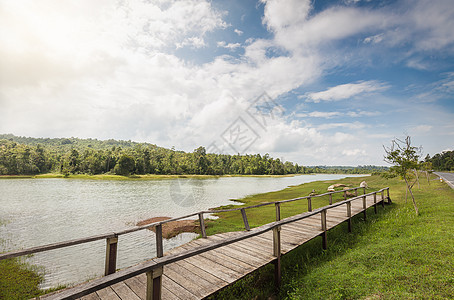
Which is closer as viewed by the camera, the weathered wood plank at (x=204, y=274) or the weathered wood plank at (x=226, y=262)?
the weathered wood plank at (x=204, y=274)

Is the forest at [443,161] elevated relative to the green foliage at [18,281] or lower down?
elevated

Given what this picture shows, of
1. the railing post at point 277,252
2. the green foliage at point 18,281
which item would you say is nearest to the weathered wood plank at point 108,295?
the railing post at point 277,252

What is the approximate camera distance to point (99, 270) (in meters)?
9.83

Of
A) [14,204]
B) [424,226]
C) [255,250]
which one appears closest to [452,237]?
[424,226]

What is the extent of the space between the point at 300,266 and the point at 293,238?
0.90 metres

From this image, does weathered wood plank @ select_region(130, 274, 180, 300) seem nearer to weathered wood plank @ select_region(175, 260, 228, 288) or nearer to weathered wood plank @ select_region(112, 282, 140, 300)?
weathered wood plank @ select_region(112, 282, 140, 300)

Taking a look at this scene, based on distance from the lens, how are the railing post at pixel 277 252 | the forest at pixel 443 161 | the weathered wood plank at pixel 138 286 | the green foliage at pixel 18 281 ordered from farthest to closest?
the forest at pixel 443 161 → the green foliage at pixel 18 281 → the railing post at pixel 277 252 → the weathered wood plank at pixel 138 286

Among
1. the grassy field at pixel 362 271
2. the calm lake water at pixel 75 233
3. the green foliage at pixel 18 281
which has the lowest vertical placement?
the calm lake water at pixel 75 233

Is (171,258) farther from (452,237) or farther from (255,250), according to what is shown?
(452,237)

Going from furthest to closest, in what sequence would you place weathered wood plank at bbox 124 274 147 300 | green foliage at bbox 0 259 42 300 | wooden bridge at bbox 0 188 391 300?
1. green foliage at bbox 0 259 42 300
2. weathered wood plank at bbox 124 274 147 300
3. wooden bridge at bbox 0 188 391 300

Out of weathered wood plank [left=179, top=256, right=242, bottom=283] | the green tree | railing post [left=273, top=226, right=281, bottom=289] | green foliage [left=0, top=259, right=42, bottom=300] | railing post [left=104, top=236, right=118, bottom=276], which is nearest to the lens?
weathered wood plank [left=179, top=256, right=242, bottom=283]

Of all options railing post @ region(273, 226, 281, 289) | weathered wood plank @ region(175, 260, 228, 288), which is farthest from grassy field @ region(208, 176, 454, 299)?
weathered wood plank @ region(175, 260, 228, 288)

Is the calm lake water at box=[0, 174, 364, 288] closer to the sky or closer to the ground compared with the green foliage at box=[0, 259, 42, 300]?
closer to the ground

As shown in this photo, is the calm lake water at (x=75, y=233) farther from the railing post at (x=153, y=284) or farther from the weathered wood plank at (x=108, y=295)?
the railing post at (x=153, y=284)
